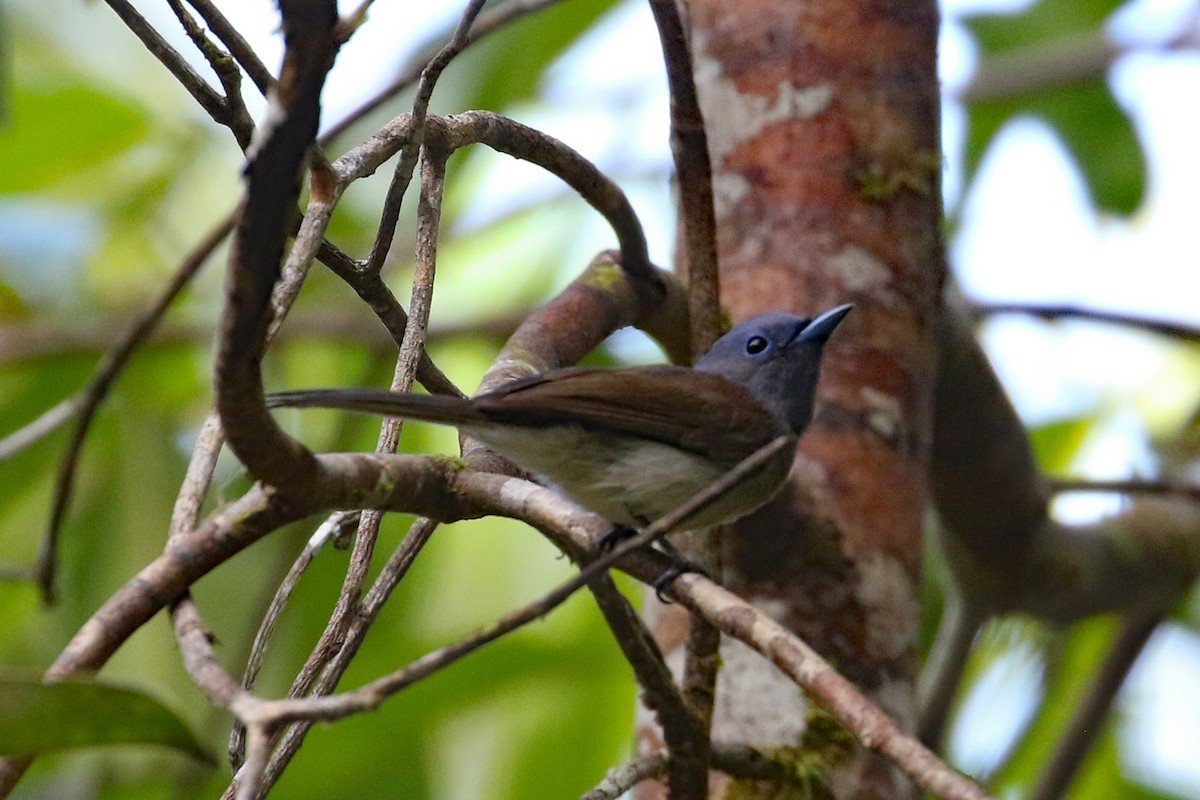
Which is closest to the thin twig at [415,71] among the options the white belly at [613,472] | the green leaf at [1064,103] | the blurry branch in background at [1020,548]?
the white belly at [613,472]

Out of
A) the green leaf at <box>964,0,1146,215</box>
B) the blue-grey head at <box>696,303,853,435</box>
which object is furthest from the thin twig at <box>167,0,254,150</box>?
the green leaf at <box>964,0,1146,215</box>

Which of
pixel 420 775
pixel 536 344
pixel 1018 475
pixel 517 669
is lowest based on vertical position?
pixel 420 775

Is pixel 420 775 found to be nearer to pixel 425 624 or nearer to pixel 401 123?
pixel 425 624

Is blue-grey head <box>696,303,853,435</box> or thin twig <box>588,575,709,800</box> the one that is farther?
blue-grey head <box>696,303,853,435</box>

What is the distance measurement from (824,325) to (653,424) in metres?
0.48

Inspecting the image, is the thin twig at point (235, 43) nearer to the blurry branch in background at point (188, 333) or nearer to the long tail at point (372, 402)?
the long tail at point (372, 402)

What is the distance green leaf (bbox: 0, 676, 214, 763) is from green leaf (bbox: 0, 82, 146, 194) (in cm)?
366

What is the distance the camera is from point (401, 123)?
2.01 meters

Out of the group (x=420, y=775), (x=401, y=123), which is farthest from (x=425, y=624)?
(x=401, y=123)

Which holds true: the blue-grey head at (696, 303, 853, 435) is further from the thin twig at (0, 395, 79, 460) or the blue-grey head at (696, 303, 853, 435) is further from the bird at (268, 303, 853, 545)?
the thin twig at (0, 395, 79, 460)

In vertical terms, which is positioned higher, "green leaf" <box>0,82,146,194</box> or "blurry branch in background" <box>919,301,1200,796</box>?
"green leaf" <box>0,82,146,194</box>

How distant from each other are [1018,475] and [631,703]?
5.35ft

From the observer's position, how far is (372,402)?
2152 millimetres

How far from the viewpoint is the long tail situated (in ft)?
6.79
